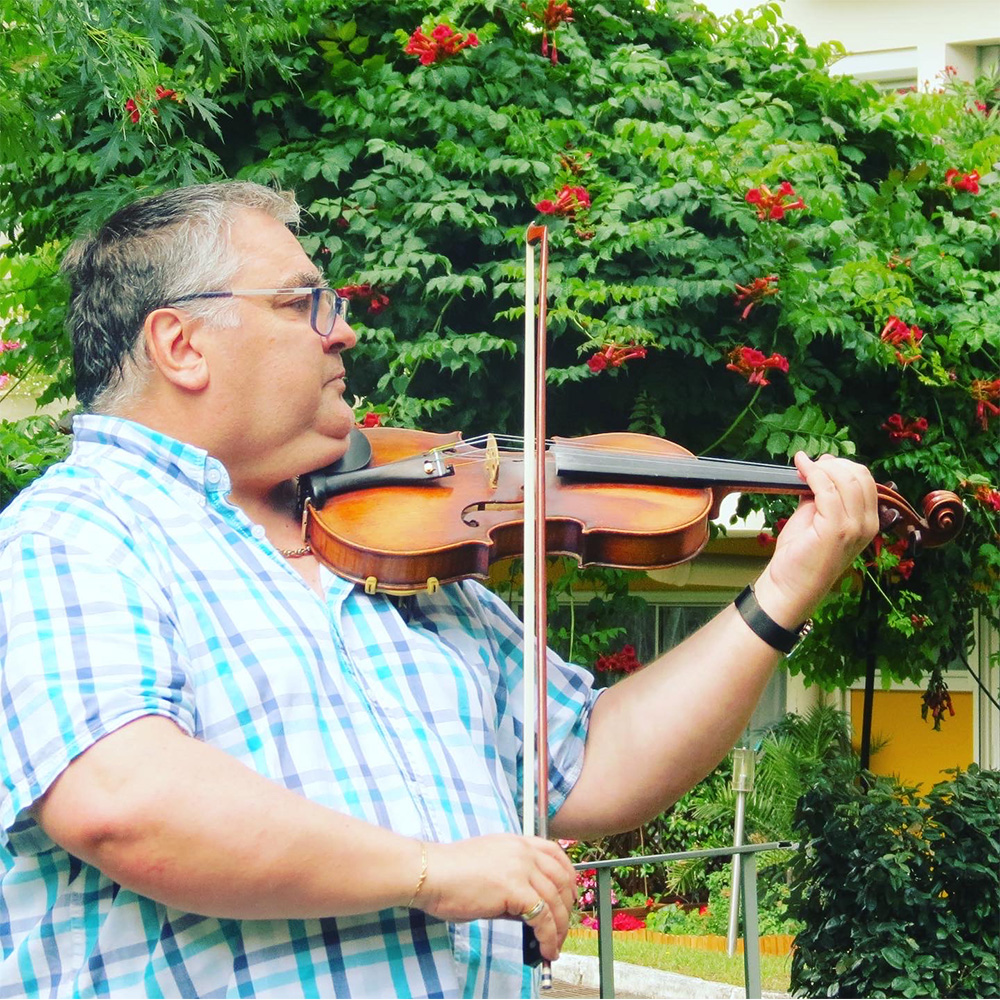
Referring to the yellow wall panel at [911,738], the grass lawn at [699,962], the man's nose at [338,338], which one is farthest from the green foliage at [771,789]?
the man's nose at [338,338]

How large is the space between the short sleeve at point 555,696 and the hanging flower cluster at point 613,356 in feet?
6.08

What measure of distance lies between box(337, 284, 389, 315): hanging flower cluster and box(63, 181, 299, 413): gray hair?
A: 6.63 ft

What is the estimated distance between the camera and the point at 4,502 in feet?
12.1

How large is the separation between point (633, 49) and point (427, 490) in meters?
2.75

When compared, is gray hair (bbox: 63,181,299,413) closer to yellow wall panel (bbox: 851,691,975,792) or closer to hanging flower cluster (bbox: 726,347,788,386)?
hanging flower cluster (bbox: 726,347,788,386)

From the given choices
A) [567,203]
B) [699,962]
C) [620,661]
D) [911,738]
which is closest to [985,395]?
[620,661]

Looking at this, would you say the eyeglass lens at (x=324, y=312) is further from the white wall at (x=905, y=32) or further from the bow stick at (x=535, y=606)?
the white wall at (x=905, y=32)

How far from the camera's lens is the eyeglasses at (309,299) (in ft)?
5.33

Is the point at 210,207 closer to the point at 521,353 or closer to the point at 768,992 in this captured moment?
the point at 521,353

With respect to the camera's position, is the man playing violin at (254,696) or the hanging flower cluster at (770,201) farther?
the hanging flower cluster at (770,201)

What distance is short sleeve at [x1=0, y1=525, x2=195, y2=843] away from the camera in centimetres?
121

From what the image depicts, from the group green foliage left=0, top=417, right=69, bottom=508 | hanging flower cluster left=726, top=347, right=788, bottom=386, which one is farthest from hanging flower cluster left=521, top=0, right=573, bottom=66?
green foliage left=0, top=417, right=69, bottom=508

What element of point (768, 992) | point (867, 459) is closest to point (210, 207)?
point (867, 459)

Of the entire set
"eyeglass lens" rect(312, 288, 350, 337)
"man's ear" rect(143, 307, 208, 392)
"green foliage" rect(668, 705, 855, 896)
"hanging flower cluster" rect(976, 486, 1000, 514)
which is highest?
"eyeglass lens" rect(312, 288, 350, 337)
